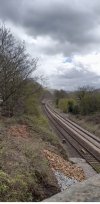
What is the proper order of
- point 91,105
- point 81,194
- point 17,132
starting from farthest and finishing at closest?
point 91,105 < point 17,132 < point 81,194

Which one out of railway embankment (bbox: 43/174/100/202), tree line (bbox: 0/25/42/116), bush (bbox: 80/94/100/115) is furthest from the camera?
bush (bbox: 80/94/100/115)

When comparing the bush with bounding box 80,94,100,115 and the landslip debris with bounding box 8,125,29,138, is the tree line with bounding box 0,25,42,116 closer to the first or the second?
the landslip debris with bounding box 8,125,29,138

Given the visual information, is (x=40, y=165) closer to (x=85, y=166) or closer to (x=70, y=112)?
(x=85, y=166)

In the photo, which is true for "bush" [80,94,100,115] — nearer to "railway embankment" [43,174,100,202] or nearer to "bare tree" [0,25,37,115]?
"bare tree" [0,25,37,115]

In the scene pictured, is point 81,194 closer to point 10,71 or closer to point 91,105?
point 10,71

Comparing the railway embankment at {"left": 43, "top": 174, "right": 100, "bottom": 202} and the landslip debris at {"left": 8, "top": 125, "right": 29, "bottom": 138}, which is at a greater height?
the railway embankment at {"left": 43, "top": 174, "right": 100, "bottom": 202}

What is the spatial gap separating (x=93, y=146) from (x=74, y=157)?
535 centimetres

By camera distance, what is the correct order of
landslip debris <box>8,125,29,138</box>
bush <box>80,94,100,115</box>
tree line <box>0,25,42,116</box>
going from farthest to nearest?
1. bush <box>80,94,100,115</box>
2. tree line <box>0,25,42,116</box>
3. landslip debris <box>8,125,29,138</box>

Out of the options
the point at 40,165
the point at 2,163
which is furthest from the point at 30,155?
the point at 2,163

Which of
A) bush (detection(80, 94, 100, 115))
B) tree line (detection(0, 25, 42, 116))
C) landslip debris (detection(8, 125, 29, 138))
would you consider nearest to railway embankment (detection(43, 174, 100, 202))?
landslip debris (detection(8, 125, 29, 138))

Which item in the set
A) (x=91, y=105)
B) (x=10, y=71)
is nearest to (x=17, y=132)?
(x=10, y=71)

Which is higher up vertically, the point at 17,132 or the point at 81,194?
the point at 81,194

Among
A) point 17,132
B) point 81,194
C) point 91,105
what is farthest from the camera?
point 91,105

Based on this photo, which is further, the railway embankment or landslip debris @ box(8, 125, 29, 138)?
landslip debris @ box(8, 125, 29, 138)
